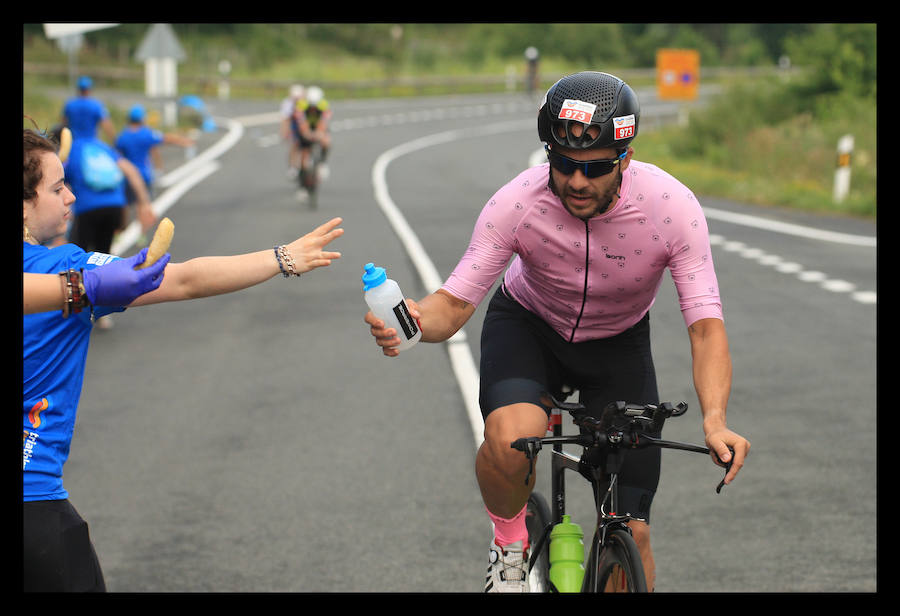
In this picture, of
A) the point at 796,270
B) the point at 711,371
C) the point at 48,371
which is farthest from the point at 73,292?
the point at 796,270

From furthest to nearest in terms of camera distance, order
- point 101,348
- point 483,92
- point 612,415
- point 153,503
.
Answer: point 483,92, point 101,348, point 153,503, point 612,415

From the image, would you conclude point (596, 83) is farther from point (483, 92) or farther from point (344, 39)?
point (344, 39)

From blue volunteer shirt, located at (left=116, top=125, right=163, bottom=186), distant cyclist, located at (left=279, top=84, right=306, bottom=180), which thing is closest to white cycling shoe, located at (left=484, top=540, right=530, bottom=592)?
blue volunteer shirt, located at (left=116, top=125, right=163, bottom=186)

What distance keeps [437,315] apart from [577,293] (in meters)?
0.56

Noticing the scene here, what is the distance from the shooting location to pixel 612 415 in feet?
13.2

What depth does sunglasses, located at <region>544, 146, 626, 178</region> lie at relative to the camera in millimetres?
4289

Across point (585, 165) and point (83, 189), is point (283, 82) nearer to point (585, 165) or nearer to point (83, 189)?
point (83, 189)

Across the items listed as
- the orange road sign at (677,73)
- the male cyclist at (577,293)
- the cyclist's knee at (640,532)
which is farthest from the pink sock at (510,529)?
the orange road sign at (677,73)

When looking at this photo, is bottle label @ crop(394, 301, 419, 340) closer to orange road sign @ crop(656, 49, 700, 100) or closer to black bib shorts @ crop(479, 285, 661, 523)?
black bib shorts @ crop(479, 285, 661, 523)

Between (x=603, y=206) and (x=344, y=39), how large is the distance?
89986mm

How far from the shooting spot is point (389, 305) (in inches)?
171
